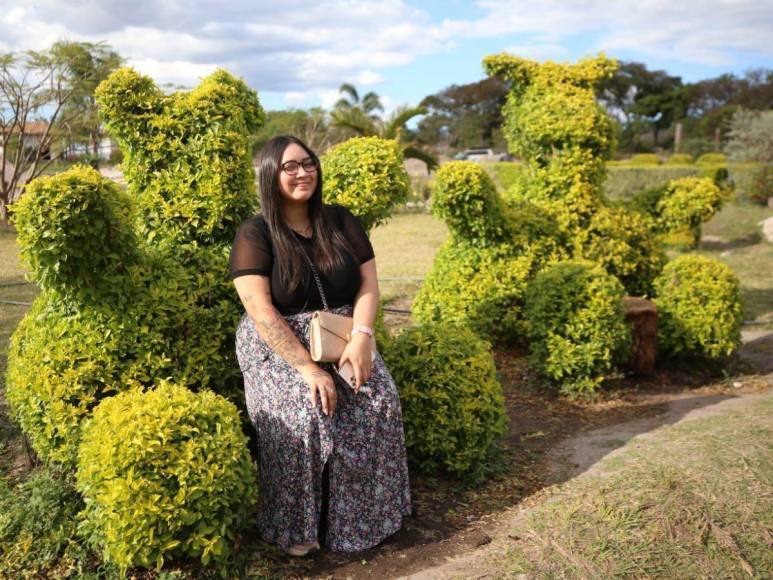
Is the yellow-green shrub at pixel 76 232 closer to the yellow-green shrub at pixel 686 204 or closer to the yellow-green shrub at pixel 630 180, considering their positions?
the yellow-green shrub at pixel 686 204

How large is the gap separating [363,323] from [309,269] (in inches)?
13.9

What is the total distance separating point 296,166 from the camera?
3361mm

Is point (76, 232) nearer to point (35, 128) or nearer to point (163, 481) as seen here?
point (163, 481)

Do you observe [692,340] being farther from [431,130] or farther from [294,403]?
[431,130]

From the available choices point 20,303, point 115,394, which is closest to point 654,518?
point 115,394

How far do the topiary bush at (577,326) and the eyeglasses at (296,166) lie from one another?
275cm

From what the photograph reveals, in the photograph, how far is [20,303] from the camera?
8133 mm

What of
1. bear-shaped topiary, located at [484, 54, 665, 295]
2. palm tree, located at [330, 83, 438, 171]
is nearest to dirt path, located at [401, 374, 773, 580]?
bear-shaped topiary, located at [484, 54, 665, 295]

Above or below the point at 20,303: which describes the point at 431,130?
above

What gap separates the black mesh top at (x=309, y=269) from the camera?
130 inches

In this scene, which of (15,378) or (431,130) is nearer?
(15,378)

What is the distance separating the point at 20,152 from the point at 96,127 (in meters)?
1.97

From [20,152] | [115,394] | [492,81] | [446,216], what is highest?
[492,81]

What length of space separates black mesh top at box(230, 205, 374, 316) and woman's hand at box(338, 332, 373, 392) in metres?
0.24
